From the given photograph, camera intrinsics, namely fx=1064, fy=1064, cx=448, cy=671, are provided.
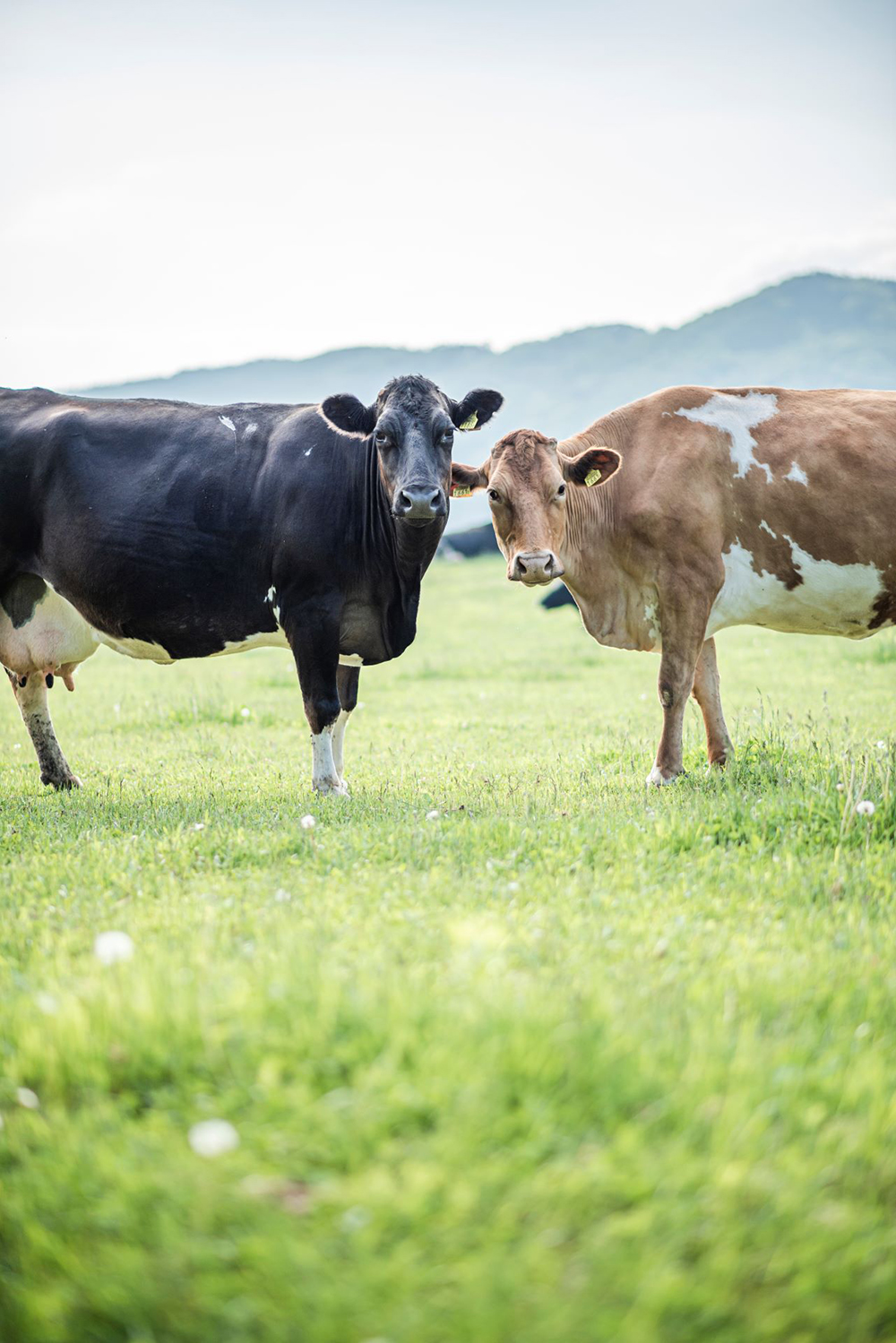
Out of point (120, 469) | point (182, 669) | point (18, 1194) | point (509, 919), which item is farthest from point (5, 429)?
point (182, 669)

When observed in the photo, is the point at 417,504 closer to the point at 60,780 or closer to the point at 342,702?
the point at 342,702

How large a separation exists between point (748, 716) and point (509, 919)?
302 inches

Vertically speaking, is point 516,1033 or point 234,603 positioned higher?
point 234,603

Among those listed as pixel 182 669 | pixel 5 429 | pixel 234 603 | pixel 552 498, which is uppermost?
pixel 5 429

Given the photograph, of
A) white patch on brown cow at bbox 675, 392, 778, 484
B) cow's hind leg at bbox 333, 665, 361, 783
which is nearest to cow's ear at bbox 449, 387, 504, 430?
white patch on brown cow at bbox 675, 392, 778, 484

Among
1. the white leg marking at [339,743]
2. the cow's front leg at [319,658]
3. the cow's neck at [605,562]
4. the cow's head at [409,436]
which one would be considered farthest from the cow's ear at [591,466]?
the white leg marking at [339,743]

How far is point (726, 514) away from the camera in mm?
7684

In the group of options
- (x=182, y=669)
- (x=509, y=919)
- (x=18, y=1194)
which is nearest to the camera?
(x=18, y=1194)

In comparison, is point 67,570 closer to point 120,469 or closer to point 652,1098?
point 120,469

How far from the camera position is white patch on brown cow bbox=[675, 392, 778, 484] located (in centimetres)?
773

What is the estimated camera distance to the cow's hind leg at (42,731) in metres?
8.35

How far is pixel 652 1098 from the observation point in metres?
2.90

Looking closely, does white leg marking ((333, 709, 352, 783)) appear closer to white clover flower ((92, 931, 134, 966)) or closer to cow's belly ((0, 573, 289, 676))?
cow's belly ((0, 573, 289, 676))

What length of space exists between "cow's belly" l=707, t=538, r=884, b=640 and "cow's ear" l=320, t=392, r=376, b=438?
9.13 feet
